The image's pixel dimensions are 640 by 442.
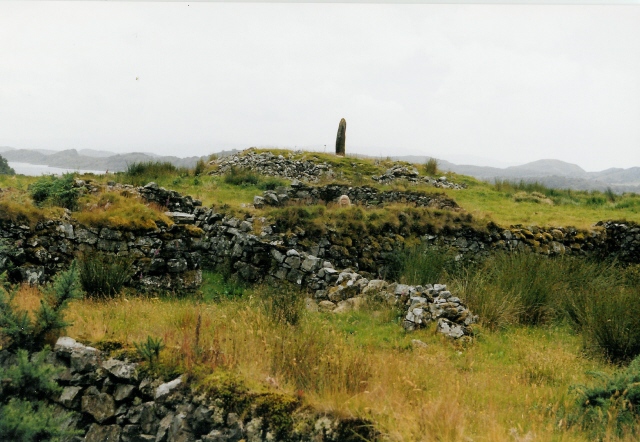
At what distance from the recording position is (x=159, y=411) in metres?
4.23

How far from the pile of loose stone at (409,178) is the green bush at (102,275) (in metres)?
19.6

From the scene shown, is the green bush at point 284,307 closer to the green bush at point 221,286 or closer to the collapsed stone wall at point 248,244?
the green bush at point 221,286

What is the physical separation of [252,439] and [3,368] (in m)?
2.69

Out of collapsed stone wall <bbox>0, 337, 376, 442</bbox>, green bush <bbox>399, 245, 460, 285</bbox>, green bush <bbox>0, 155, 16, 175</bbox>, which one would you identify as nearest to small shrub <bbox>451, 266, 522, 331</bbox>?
green bush <bbox>399, 245, 460, 285</bbox>

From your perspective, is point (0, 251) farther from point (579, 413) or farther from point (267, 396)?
point (579, 413)

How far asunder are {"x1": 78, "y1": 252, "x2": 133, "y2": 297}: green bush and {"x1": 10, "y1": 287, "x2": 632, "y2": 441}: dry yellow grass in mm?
438

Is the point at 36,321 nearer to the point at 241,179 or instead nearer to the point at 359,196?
the point at 359,196

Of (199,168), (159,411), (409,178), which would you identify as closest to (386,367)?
(159,411)

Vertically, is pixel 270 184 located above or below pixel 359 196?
above

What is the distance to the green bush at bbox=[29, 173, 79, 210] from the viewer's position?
945 centimetres

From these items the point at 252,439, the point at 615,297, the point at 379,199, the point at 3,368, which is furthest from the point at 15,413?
the point at 379,199

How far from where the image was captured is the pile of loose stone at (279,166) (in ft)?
87.2

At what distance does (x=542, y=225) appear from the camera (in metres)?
15.7

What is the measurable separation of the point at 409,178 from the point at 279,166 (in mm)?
8228
